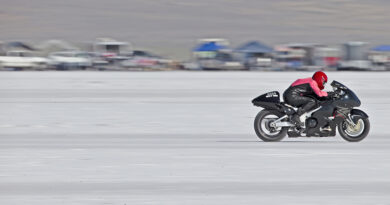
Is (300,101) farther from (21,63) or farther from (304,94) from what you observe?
(21,63)

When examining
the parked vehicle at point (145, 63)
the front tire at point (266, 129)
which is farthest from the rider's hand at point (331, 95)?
the parked vehicle at point (145, 63)

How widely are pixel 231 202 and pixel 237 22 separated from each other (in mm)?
→ 98305

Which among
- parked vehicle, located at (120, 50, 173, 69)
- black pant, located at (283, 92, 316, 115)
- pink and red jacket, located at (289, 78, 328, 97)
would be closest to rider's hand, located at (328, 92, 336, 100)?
pink and red jacket, located at (289, 78, 328, 97)

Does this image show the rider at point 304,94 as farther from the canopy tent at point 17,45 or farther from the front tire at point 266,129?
the canopy tent at point 17,45

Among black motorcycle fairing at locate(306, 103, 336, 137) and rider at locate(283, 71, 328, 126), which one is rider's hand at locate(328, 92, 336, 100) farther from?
black motorcycle fairing at locate(306, 103, 336, 137)

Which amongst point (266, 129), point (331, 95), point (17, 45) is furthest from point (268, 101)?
point (17, 45)

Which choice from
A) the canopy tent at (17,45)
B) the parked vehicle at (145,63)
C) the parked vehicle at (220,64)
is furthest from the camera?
the canopy tent at (17,45)

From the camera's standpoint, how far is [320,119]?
14070 mm

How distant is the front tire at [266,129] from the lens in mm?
14258

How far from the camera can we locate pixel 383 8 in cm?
11338

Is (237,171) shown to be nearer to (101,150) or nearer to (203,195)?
(203,195)

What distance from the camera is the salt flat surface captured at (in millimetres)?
9445

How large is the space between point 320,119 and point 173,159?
113 inches

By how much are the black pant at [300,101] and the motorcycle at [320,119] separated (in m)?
0.07
